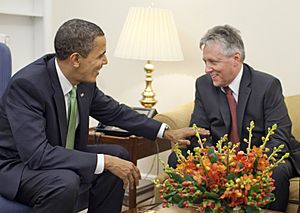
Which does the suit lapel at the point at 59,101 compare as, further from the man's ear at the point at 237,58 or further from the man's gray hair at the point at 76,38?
the man's ear at the point at 237,58

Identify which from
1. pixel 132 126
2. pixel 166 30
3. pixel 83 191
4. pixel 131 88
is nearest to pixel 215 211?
pixel 83 191

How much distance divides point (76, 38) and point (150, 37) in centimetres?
115

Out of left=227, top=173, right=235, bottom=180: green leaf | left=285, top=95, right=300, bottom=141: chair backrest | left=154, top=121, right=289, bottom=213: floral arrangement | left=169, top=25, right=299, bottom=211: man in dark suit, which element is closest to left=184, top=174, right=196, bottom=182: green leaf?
left=154, top=121, right=289, bottom=213: floral arrangement

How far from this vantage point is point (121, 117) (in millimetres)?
2639

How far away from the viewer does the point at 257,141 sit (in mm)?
2639

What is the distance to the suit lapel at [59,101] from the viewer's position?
2.23 m

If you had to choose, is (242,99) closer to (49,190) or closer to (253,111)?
(253,111)

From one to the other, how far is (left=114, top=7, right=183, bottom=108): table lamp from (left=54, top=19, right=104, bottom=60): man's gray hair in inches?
42.5

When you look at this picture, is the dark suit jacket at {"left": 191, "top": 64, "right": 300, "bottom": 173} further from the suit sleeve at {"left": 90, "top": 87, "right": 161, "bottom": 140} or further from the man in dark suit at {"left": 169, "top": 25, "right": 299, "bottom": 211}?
the suit sleeve at {"left": 90, "top": 87, "right": 161, "bottom": 140}

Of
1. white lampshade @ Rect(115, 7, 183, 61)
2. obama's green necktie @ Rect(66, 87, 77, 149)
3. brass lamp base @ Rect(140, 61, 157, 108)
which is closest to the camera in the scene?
obama's green necktie @ Rect(66, 87, 77, 149)

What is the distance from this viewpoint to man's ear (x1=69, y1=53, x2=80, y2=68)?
221 cm

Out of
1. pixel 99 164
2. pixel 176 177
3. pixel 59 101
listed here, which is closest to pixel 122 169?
pixel 99 164

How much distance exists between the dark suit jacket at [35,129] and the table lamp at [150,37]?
1037mm

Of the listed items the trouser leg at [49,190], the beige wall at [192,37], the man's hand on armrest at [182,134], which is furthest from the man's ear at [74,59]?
the beige wall at [192,37]
